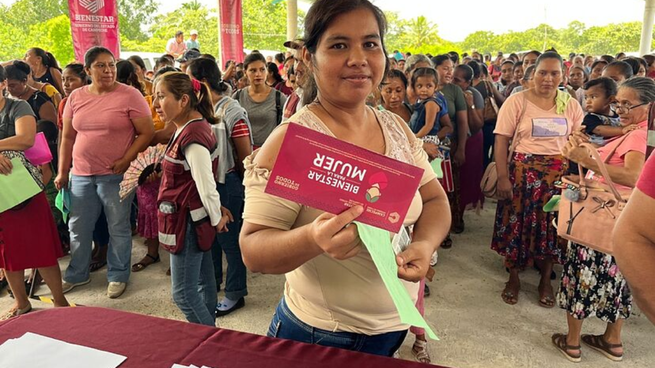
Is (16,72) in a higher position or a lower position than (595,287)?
higher

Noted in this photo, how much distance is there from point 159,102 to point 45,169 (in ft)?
5.72

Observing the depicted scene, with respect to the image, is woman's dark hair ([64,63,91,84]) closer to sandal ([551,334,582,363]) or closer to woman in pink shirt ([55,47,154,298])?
woman in pink shirt ([55,47,154,298])

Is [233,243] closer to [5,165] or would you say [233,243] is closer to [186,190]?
[186,190]

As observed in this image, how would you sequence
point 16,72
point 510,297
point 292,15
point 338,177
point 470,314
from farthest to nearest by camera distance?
point 292,15 < point 16,72 < point 510,297 < point 470,314 < point 338,177

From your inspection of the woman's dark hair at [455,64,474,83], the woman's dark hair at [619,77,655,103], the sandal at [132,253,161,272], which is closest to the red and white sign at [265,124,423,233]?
the woman's dark hair at [619,77,655,103]

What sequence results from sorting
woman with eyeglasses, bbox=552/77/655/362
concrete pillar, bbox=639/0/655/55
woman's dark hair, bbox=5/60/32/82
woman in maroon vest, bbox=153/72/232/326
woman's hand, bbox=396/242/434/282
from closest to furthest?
woman's hand, bbox=396/242/434/282, woman in maroon vest, bbox=153/72/232/326, woman with eyeglasses, bbox=552/77/655/362, woman's dark hair, bbox=5/60/32/82, concrete pillar, bbox=639/0/655/55

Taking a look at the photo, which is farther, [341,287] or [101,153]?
[101,153]

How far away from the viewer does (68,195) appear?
129 inches

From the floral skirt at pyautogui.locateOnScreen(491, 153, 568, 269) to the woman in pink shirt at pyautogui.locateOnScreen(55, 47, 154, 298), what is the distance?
2.68m

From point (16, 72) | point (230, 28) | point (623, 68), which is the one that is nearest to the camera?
point (16, 72)

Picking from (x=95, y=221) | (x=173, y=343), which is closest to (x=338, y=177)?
(x=173, y=343)

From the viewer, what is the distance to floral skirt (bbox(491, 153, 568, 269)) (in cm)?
311

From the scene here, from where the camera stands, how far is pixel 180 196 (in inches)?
89.6

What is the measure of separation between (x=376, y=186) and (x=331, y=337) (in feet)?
1.84
